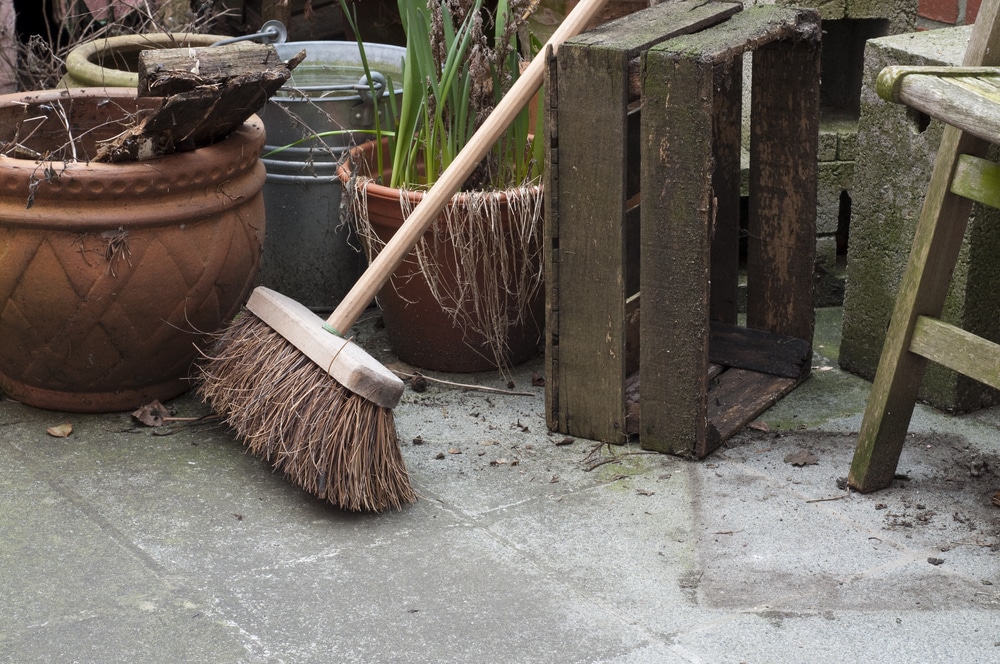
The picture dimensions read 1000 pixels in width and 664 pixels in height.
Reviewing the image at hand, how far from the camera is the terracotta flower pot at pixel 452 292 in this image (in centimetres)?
286

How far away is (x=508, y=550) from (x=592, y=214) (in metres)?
0.75

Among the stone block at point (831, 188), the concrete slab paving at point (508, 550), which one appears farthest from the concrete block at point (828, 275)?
the concrete slab paving at point (508, 550)

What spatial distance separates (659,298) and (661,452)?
1.20 feet

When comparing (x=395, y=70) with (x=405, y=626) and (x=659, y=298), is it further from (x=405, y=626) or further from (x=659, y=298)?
(x=405, y=626)

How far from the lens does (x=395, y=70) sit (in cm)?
360

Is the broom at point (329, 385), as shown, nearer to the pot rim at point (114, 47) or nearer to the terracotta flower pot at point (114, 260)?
the terracotta flower pot at point (114, 260)

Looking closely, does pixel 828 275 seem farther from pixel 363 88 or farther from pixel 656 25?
pixel 363 88

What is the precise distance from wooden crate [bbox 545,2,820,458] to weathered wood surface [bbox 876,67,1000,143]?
372 millimetres

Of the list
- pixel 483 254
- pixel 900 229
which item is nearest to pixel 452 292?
pixel 483 254

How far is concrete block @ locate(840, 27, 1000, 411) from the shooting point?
269cm

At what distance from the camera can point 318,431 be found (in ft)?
7.62

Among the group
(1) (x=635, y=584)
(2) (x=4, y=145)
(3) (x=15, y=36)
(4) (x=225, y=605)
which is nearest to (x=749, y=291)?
(1) (x=635, y=584)

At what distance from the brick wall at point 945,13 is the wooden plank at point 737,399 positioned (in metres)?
1.19

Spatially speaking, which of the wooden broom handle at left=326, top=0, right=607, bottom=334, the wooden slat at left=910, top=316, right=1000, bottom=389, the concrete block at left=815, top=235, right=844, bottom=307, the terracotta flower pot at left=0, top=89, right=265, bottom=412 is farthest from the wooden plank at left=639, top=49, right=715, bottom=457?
the concrete block at left=815, top=235, right=844, bottom=307
